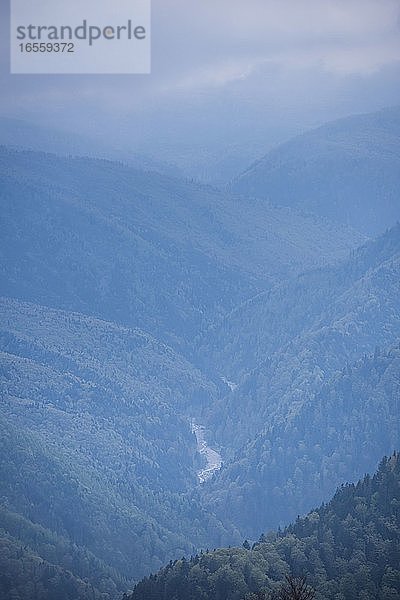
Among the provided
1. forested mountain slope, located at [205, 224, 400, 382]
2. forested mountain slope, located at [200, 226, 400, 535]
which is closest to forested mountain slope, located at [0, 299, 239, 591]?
forested mountain slope, located at [200, 226, 400, 535]

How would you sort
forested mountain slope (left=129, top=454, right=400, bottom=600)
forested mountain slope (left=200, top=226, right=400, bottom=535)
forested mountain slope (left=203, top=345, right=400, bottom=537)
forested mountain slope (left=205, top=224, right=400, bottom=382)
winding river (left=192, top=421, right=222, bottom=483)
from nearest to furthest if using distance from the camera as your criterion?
forested mountain slope (left=129, top=454, right=400, bottom=600)
forested mountain slope (left=203, top=345, right=400, bottom=537)
forested mountain slope (left=200, top=226, right=400, bottom=535)
winding river (left=192, top=421, right=222, bottom=483)
forested mountain slope (left=205, top=224, right=400, bottom=382)

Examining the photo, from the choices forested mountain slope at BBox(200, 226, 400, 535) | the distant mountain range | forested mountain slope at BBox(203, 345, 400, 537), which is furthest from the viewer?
forested mountain slope at BBox(200, 226, 400, 535)

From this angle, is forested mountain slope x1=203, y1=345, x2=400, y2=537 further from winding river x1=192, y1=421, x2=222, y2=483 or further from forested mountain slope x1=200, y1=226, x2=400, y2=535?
winding river x1=192, y1=421, x2=222, y2=483

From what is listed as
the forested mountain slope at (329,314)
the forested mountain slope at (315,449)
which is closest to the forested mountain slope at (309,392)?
the forested mountain slope at (315,449)

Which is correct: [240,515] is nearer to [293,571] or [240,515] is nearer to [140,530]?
[140,530]

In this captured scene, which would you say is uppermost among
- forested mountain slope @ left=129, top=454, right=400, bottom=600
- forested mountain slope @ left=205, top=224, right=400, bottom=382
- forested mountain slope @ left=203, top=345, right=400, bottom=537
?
forested mountain slope @ left=205, top=224, right=400, bottom=382

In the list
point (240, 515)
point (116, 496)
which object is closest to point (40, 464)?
point (116, 496)
